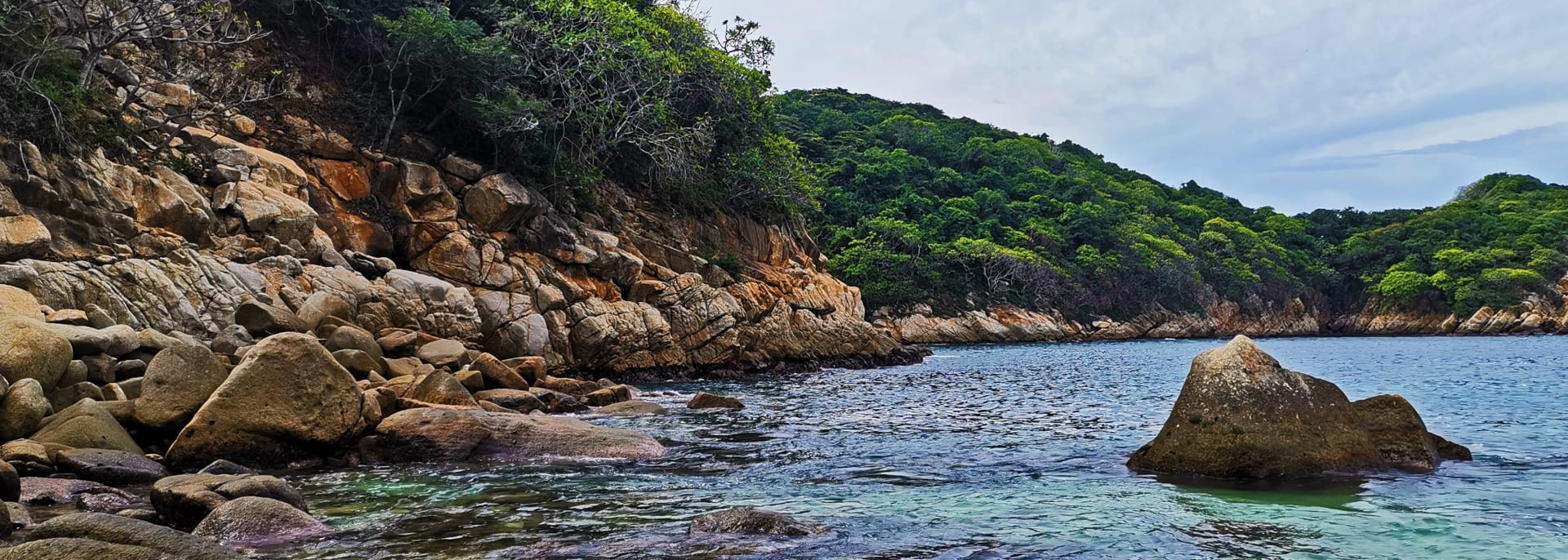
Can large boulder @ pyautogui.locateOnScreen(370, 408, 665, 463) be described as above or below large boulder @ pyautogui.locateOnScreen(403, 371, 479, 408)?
below

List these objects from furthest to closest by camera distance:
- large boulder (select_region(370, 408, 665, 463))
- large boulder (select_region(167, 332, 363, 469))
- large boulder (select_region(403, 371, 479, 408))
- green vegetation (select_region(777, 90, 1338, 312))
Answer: green vegetation (select_region(777, 90, 1338, 312))
large boulder (select_region(403, 371, 479, 408))
large boulder (select_region(370, 408, 665, 463))
large boulder (select_region(167, 332, 363, 469))

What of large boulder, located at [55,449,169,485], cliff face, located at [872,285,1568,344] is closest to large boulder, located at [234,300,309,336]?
large boulder, located at [55,449,169,485]

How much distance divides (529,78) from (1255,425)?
24922 millimetres

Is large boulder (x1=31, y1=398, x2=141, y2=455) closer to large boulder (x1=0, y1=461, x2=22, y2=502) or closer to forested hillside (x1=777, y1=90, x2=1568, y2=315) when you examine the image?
large boulder (x1=0, y1=461, x2=22, y2=502)

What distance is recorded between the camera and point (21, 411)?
390 inches

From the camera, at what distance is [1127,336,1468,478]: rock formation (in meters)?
9.74

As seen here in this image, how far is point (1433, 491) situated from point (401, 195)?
24483mm

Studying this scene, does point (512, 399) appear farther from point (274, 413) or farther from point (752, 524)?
point (752, 524)

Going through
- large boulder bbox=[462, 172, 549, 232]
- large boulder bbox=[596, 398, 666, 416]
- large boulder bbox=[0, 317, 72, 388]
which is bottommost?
large boulder bbox=[596, 398, 666, 416]

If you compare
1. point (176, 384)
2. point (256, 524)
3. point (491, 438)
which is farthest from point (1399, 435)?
point (176, 384)

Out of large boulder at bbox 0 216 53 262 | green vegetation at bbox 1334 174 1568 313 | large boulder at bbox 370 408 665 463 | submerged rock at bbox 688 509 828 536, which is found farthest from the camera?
green vegetation at bbox 1334 174 1568 313

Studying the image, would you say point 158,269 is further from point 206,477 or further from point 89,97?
point 206,477

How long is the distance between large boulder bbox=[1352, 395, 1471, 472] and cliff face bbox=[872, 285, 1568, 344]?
45.3 m

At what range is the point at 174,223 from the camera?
60.5ft
